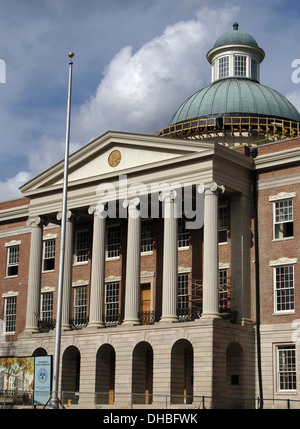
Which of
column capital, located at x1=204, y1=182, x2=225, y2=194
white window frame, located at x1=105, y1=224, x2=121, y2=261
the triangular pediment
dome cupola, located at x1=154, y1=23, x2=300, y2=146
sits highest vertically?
dome cupola, located at x1=154, y1=23, x2=300, y2=146

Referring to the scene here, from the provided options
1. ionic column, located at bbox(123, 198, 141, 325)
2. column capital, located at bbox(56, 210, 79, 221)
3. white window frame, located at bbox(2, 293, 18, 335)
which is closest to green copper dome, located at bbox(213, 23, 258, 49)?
column capital, located at bbox(56, 210, 79, 221)

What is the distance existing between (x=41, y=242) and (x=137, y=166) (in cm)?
976

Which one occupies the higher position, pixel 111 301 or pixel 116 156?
pixel 116 156

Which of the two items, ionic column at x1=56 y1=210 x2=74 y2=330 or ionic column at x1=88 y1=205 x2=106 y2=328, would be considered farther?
ionic column at x1=56 y1=210 x2=74 y2=330

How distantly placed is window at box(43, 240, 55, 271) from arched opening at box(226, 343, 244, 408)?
1669cm

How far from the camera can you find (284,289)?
43.7 m

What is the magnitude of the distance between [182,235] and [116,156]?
634 centimetres

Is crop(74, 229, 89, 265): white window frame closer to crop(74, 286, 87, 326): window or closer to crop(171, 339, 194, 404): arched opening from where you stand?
crop(74, 286, 87, 326): window

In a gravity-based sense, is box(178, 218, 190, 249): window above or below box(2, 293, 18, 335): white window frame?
above

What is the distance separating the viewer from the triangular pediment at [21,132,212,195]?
4597cm

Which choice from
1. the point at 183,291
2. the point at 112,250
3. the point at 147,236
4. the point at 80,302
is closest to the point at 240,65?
the point at 147,236

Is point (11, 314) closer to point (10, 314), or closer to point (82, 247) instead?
point (10, 314)

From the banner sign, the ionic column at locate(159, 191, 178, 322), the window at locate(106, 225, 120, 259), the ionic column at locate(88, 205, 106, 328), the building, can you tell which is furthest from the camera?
the window at locate(106, 225, 120, 259)
